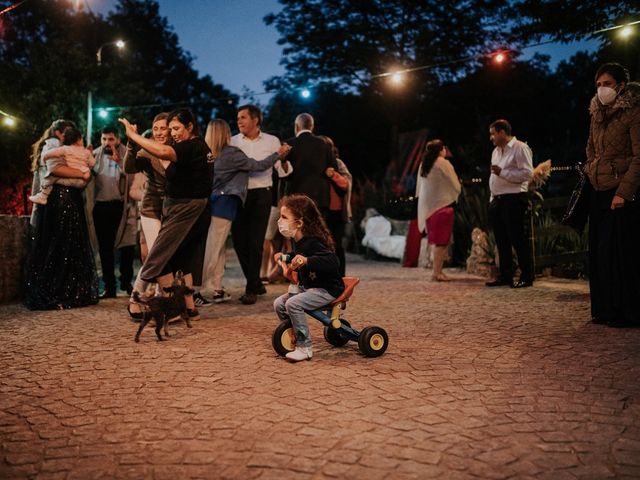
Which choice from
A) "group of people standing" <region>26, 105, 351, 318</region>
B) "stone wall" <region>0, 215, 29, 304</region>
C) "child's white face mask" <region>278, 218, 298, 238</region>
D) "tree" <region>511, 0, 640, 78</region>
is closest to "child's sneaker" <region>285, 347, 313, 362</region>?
"child's white face mask" <region>278, 218, 298, 238</region>

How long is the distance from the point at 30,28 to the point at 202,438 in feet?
117

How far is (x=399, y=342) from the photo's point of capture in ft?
15.7

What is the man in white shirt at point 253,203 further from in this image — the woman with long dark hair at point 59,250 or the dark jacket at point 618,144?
the dark jacket at point 618,144

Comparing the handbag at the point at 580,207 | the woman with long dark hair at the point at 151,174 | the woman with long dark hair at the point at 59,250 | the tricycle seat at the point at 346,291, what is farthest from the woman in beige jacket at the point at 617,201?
the woman with long dark hair at the point at 59,250

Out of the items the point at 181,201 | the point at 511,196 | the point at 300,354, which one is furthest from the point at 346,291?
the point at 511,196

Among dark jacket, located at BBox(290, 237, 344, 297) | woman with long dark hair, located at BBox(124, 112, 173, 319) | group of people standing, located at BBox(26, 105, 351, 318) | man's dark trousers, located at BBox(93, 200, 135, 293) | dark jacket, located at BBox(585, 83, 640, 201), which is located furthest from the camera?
man's dark trousers, located at BBox(93, 200, 135, 293)

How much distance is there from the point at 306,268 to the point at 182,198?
1.73 m

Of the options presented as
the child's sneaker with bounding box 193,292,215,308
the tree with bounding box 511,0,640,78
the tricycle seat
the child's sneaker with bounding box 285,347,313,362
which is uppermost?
the tree with bounding box 511,0,640,78

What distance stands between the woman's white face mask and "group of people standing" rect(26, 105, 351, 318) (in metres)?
3.33

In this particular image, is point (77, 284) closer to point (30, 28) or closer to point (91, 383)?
point (91, 383)

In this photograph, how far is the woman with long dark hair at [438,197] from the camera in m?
9.28

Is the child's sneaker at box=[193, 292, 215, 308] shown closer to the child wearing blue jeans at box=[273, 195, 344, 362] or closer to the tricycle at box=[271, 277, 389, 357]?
the child wearing blue jeans at box=[273, 195, 344, 362]

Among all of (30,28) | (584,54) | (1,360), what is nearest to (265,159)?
(1,360)

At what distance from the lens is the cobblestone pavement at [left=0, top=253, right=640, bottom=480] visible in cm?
251
